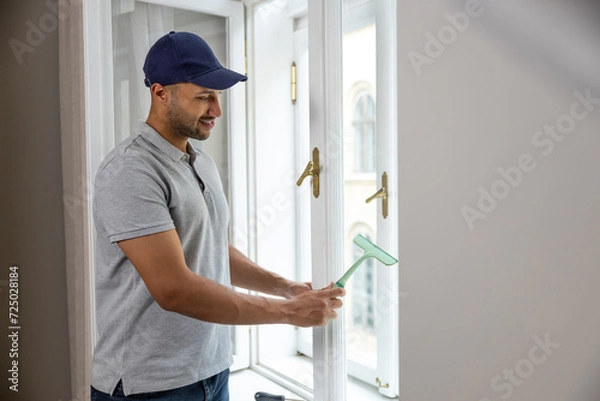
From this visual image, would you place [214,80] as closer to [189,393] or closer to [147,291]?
Result: [147,291]

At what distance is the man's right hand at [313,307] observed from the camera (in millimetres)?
1184

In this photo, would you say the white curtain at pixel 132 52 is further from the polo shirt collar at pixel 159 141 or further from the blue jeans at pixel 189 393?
the blue jeans at pixel 189 393

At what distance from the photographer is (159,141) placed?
4.19 ft

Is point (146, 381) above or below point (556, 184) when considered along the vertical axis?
below

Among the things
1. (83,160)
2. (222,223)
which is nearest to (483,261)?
(222,223)

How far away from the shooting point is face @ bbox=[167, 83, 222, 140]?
1.29 m

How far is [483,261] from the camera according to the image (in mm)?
848

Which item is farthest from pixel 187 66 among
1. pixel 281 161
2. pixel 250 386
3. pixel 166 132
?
pixel 250 386

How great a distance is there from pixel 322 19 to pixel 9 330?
76.2 inches

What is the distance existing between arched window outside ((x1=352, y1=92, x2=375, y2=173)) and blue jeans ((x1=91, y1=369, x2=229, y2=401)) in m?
0.73

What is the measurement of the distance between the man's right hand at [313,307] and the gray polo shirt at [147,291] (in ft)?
0.84

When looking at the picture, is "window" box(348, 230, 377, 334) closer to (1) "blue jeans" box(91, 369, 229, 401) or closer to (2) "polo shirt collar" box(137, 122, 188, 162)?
(1) "blue jeans" box(91, 369, 229, 401)

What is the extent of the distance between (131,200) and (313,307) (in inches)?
18.6

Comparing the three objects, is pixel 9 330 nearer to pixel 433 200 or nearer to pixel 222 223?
pixel 222 223
